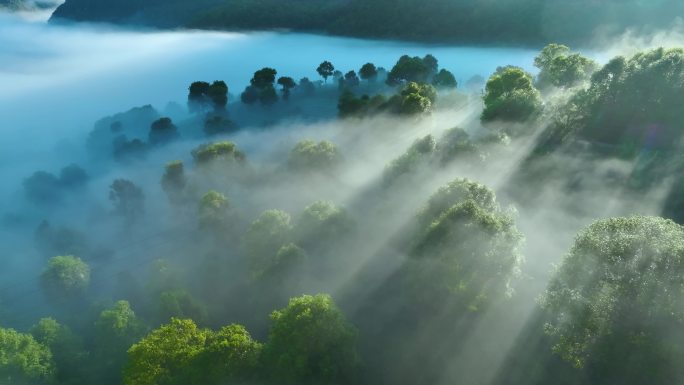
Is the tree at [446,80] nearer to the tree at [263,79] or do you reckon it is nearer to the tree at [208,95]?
the tree at [263,79]

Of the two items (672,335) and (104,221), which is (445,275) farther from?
(104,221)

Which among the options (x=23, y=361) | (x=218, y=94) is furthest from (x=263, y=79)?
(x=23, y=361)

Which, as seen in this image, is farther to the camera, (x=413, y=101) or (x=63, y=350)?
(x=413, y=101)

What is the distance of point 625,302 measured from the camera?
35750 millimetres

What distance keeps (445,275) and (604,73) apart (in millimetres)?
49895

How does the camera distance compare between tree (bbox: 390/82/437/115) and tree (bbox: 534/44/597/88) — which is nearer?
tree (bbox: 534/44/597/88)

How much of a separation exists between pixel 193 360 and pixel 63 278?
3480 cm

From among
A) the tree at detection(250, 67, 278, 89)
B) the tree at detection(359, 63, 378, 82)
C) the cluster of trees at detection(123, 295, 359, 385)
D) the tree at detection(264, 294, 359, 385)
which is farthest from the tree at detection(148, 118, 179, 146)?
the tree at detection(264, 294, 359, 385)

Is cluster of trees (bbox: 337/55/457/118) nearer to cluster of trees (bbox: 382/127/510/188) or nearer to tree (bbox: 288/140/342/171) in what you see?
cluster of trees (bbox: 382/127/510/188)

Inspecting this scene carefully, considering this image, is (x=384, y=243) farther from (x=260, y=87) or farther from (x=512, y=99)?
(x=260, y=87)

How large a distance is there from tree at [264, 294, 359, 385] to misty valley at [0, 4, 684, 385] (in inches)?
7.4

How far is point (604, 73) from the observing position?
74500 millimetres

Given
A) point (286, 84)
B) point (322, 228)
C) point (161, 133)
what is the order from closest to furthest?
1. point (322, 228)
2. point (161, 133)
3. point (286, 84)

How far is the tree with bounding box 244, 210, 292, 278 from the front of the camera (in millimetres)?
64125
